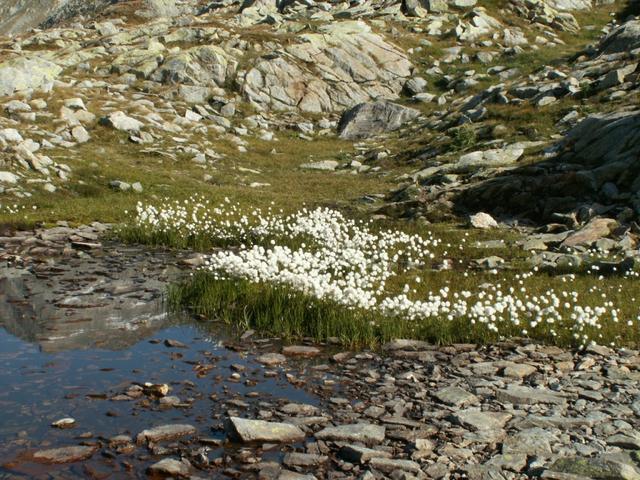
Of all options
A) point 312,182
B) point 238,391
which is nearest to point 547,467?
point 238,391

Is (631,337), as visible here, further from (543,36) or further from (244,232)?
(543,36)

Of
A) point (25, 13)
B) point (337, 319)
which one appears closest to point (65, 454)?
point (337, 319)

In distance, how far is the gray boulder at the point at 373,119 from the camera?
161ft

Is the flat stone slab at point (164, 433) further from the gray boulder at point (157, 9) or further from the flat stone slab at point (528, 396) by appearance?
the gray boulder at point (157, 9)

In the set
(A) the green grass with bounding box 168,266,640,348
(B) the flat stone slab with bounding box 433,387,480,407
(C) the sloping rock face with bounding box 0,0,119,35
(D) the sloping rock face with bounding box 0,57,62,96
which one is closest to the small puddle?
(A) the green grass with bounding box 168,266,640,348

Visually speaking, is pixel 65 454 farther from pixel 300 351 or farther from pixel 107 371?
pixel 300 351

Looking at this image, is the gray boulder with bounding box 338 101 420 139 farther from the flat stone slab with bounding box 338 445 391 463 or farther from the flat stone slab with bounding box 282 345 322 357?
the flat stone slab with bounding box 338 445 391 463

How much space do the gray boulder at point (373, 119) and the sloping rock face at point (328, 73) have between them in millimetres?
4160

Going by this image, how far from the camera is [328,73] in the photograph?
5653cm

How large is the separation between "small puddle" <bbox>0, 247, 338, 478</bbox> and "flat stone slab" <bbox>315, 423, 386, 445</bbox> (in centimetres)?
117

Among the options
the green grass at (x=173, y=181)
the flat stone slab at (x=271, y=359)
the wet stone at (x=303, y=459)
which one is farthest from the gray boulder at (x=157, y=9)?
the wet stone at (x=303, y=459)

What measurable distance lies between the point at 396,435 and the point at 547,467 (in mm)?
1764

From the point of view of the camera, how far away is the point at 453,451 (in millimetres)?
7152

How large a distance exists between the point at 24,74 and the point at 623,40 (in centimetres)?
4263
